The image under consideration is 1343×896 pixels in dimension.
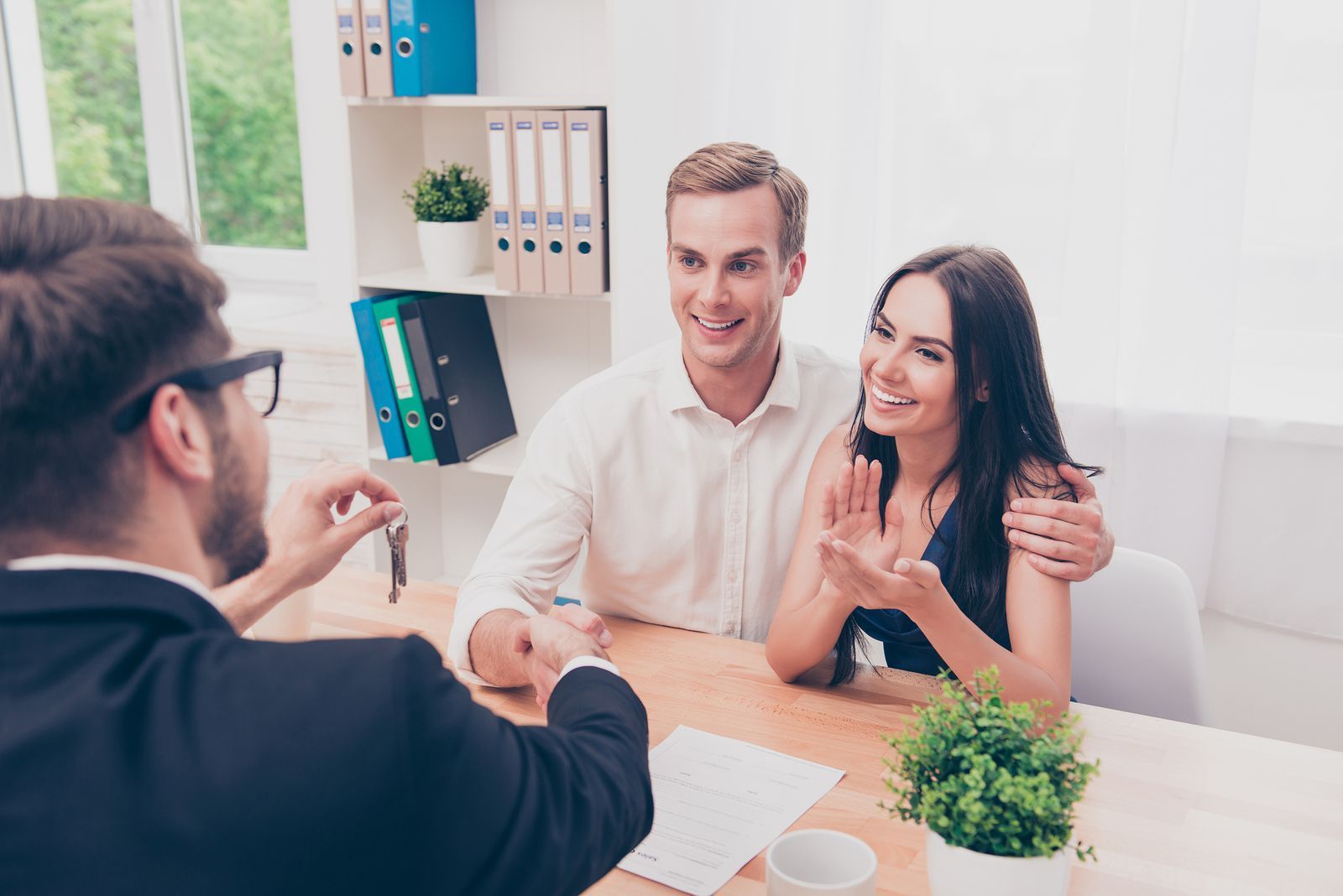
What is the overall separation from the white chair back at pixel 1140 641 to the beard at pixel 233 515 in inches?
51.1

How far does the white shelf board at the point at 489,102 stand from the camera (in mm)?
2398

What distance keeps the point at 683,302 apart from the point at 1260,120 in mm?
1244

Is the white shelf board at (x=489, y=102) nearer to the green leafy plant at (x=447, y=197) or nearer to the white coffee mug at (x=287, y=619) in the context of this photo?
the green leafy plant at (x=447, y=197)

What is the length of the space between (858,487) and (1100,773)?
0.51 metres

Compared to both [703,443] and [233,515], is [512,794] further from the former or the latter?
[703,443]

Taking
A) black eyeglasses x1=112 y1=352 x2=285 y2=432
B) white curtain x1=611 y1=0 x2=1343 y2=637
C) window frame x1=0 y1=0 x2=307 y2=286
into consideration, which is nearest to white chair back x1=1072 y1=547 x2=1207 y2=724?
white curtain x1=611 y1=0 x2=1343 y2=637

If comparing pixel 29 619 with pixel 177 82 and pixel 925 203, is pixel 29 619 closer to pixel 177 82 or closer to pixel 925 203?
pixel 925 203

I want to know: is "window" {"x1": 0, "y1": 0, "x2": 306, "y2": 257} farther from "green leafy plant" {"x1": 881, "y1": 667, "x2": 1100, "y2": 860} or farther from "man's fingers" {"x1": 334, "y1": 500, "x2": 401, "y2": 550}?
"green leafy plant" {"x1": 881, "y1": 667, "x2": 1100, "y2": 860}

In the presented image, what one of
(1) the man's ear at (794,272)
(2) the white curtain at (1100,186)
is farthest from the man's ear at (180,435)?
(2) the white curtain at (1100,186)

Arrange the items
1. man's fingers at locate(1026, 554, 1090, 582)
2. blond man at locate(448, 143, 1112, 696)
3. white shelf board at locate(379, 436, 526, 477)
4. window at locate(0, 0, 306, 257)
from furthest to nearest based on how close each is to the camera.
Answer: window at locate(0, 0, 306, 257) → white shelf board at locate(379, 436, 526, 477) → blond man at locate(448, 143, 1112, 696) → man's fingers at locate(1026, 554, 1090, 582)

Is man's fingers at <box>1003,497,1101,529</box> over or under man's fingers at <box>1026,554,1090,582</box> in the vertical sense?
over

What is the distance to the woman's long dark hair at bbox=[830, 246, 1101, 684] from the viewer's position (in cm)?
157

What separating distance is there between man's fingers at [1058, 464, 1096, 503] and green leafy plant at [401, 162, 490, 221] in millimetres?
1625

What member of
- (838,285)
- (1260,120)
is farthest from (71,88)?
(1260,120)
